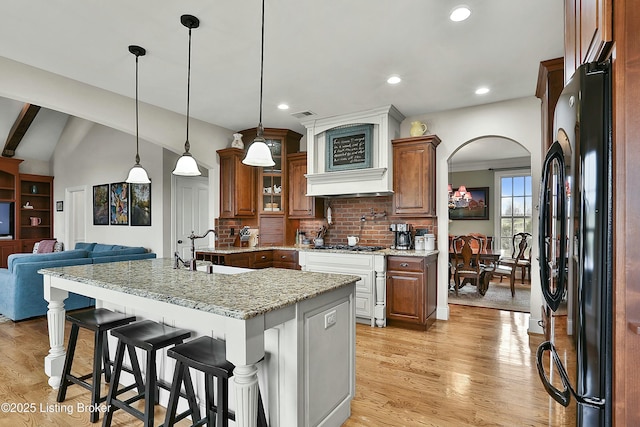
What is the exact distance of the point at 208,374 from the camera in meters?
1.65

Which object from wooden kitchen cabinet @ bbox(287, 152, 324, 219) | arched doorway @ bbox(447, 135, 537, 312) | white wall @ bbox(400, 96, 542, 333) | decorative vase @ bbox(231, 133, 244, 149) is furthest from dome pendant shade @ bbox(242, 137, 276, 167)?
arched doorway @ bbox(447, 135, 537, 312)

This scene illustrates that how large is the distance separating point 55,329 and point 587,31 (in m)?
3.40

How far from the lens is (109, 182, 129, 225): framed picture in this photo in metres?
6.27

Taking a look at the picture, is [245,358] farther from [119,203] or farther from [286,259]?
[119,203]

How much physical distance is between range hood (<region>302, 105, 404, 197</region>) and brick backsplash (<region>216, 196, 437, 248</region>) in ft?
0.85

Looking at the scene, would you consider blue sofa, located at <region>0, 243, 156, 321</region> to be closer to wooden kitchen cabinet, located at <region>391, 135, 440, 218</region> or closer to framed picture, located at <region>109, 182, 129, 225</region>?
framed picture, located at <region>109, 182, 129, 225</region>

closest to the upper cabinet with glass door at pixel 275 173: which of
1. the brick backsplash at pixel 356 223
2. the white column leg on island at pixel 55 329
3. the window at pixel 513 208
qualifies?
the brick backsplash at pixel 356 223

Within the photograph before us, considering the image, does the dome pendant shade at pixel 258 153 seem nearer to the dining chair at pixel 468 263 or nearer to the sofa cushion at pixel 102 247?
the dining chair at pixel 468 263

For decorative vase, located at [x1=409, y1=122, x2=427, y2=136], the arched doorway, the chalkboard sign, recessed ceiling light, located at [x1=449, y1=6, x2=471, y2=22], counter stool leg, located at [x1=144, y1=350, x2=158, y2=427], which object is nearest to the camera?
counter stool leg, located at [x1=144, y1=350, x2=158, y2=427]

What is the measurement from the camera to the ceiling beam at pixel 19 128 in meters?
6.66

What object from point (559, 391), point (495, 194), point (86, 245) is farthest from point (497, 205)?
point (86, 245)

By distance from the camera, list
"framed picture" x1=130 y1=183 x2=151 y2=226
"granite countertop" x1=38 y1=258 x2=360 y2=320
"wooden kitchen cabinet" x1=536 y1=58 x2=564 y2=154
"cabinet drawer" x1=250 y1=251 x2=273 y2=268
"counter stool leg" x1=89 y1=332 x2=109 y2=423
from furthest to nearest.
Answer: "framed picture" x1=130 y1=183 x2=151 y2=226, "cabinet drawer" x1=250 y1=251 x2=273 y2=268, "wooden kitchen cabinet" x1=536 y1=58 x2=564 y2=154, "counter stool leg" x1=89 y1=332 x2=109 y2=423, "granite countertop" x1=38 y1=258 x2=360 y2=320

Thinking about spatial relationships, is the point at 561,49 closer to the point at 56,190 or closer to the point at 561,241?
the point at 561,241

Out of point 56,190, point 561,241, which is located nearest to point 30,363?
point 561,241
